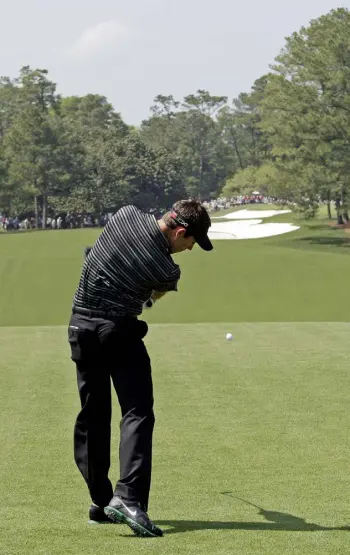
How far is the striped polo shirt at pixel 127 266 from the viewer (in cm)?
639

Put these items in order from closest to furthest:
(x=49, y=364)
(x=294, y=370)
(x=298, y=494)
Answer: (x=298, y=494), (x=294, y=370), (x=49, y=364)

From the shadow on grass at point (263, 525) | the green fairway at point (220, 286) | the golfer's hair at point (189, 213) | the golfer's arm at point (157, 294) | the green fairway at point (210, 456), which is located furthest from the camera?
the green fairway at point (220, 286)

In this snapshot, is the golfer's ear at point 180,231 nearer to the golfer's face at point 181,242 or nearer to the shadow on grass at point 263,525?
the golfer's face at point 181,242

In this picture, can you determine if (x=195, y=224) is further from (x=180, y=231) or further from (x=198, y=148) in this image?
(x=198, y=148)

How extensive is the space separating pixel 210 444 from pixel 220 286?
27.7 metres

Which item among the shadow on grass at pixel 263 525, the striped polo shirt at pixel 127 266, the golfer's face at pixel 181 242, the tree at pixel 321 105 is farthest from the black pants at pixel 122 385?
the tree at pixel 321 105

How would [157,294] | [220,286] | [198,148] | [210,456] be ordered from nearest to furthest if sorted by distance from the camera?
[157,294] < [210,456] < [220,286] < [198,148]

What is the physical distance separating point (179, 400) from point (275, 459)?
3.10m

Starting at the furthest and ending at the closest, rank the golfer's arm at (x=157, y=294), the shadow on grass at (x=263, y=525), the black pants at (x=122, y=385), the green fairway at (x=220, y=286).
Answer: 1. the green fairway at (x=220, y=286)
2. the golfer's arm at (x=157, y=294)
3. the black pants at (x=122, y=385)
4. the shadow on grass at (x=263, y=525)

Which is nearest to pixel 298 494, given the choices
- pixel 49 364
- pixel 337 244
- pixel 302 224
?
pixel 49 364

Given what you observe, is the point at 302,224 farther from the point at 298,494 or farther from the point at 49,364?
the point at 298,494

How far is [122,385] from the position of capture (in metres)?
6.50

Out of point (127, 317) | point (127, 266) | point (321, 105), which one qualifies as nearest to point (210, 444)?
point (127, 317)

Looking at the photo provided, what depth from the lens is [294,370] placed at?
1377 centimetres
